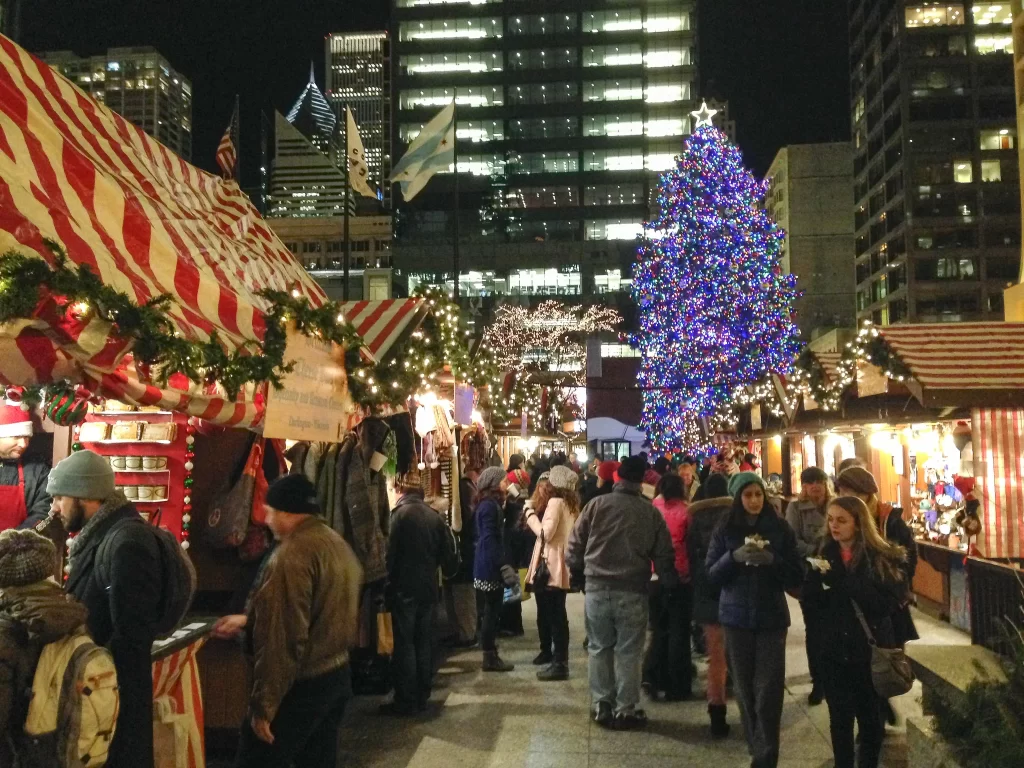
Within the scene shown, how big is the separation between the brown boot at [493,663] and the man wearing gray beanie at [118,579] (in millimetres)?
4860

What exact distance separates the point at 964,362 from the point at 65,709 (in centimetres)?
970

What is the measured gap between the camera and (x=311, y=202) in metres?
18.7

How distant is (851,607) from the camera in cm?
511

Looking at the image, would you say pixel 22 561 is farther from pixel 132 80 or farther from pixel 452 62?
pixel 132 80

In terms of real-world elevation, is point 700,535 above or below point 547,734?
above

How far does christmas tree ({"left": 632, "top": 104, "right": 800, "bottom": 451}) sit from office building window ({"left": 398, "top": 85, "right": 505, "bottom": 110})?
57.9 metres

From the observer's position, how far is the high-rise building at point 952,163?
81188 mm

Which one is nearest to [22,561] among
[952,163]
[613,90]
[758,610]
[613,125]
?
[758,610]

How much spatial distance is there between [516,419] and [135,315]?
17.9m

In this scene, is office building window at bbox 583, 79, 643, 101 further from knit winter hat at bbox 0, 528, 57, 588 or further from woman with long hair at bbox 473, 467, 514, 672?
knit winter hat at bbox 0, 528, 57, 588

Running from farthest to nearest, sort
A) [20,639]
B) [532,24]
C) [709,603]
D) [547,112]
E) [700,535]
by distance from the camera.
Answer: [532,24], [547,112], [700,535], [709,603], [20,639]

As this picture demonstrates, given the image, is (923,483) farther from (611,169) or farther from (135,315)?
(611,169)

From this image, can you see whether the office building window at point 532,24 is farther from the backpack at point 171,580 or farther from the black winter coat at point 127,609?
the black winter coat at point 127,609

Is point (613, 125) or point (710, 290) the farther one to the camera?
point (613, 125)
